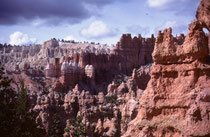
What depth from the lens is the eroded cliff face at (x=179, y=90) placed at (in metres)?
16.5

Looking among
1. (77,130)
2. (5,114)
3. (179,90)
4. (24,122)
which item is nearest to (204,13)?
(179,90)

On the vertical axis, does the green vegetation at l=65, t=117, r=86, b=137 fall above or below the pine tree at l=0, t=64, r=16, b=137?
below

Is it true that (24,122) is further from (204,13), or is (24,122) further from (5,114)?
(204,13)

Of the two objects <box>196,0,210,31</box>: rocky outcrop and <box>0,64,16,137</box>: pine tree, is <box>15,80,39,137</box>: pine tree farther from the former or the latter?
<box>196,0,210,31</box>: rocky outcrop

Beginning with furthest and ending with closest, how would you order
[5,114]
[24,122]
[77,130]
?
1. [77,130]
2. [24,122]
3. [5,114]

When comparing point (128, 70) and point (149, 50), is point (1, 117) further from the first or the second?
point (149, 50)

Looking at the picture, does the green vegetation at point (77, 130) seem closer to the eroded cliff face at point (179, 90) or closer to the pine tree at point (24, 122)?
the pine tree at point (24, 122)

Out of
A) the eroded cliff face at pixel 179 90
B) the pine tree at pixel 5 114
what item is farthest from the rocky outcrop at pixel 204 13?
the pine tree at pixel 5 114

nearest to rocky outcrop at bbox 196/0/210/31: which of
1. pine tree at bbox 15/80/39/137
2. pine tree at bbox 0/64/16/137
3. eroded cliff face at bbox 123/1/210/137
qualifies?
eroded cliff face at bbox 123/1/210/137

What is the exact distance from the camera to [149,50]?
10350 centimetres

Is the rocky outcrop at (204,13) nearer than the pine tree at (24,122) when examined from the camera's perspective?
Yes

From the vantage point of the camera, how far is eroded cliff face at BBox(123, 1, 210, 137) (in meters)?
16.5

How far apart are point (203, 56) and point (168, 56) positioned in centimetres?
253

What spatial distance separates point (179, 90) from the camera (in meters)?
18.3
